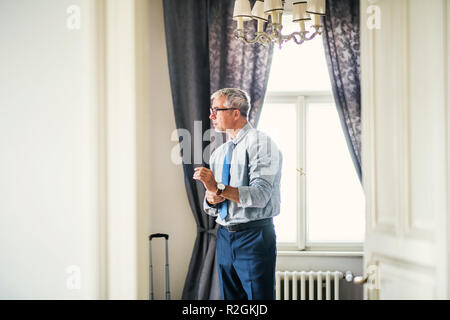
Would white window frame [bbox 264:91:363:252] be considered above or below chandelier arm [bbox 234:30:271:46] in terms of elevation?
below

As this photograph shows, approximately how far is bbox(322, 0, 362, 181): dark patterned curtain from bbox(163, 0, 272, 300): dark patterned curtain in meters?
0.40

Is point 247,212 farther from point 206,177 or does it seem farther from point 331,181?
point 331,181

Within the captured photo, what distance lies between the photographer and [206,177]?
5.48 feet

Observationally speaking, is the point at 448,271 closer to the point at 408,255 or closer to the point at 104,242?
the point at 408,255

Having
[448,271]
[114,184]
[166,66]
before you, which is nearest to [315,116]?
[166,66]

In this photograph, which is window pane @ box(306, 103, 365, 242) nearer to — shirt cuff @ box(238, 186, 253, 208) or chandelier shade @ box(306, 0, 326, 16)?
shirt cuff @ box(238, 186, 253, 208)

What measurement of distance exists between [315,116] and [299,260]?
92 centimetres

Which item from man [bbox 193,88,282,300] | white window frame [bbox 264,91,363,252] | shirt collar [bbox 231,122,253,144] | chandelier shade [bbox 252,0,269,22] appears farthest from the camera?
white window frame [bbox 264,91,363,252]

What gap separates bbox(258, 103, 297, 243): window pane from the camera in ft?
8.18

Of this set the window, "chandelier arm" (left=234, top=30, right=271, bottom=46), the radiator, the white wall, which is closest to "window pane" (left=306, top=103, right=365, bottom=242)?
the window

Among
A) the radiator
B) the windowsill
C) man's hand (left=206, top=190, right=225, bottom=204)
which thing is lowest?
the radiator

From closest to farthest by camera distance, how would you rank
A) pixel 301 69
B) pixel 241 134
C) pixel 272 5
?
1. pixel 272 5
2. pixel 241 134
3. pixel 301 69

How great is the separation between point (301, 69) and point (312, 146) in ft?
1.64

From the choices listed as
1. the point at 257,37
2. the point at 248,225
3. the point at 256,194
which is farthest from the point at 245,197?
the point at 257,37
